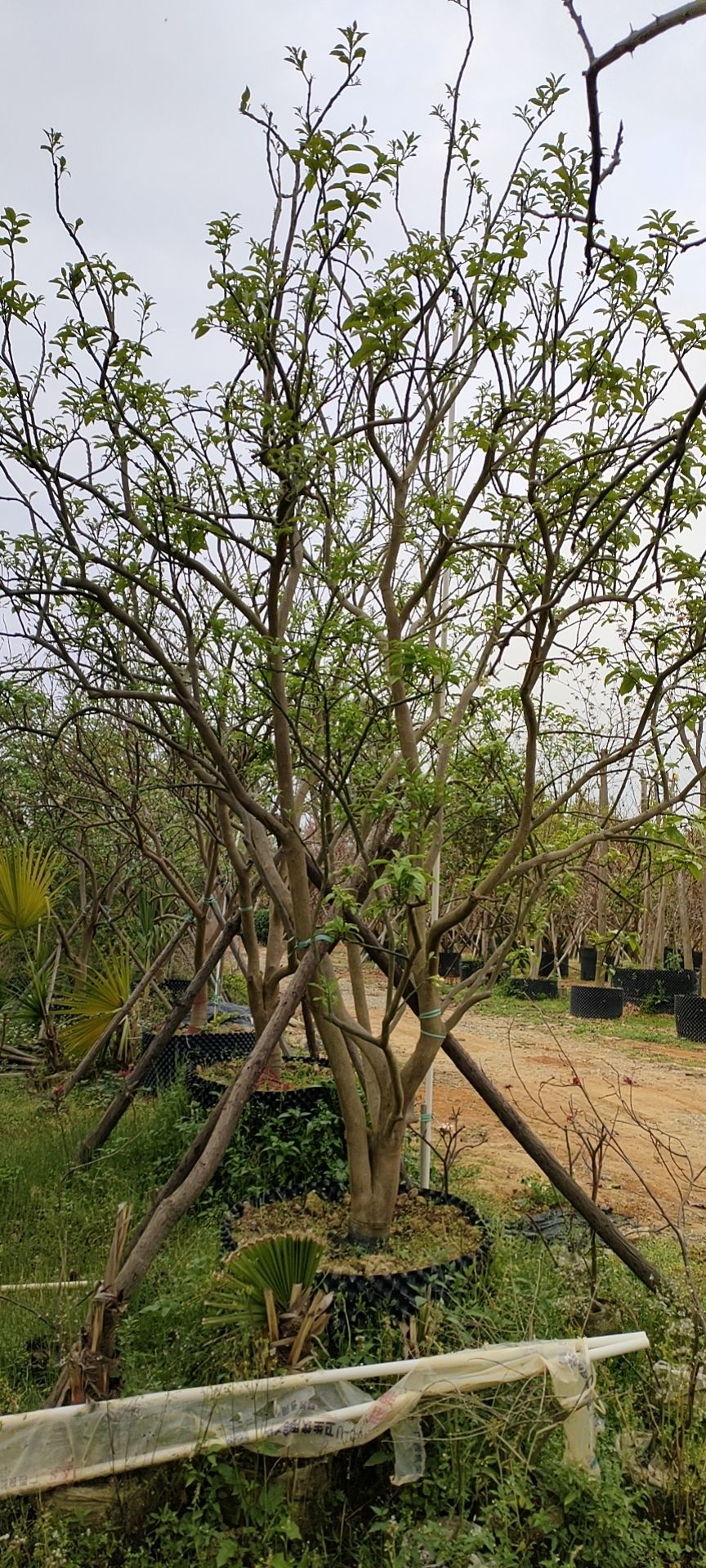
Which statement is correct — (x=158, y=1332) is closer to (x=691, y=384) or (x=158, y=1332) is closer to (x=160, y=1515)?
(x=160, y=1515)

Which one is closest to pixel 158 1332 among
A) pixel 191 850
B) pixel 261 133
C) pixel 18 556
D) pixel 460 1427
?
pixel 460 1427

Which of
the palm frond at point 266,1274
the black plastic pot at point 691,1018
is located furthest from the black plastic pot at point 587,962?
the palm frond at point 266,1274

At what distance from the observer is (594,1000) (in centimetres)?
1282

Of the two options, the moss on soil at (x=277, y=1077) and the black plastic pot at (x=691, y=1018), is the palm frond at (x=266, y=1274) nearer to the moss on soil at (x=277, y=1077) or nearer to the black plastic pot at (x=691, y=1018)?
the moss on soil at (x=277, y=1077)

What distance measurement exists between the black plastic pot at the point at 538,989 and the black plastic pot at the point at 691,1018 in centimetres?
269

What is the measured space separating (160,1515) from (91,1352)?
0.37 meters

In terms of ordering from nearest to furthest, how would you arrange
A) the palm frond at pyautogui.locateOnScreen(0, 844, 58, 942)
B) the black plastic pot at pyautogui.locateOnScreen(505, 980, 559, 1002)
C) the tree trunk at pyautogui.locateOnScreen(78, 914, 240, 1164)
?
the tree trunk at pyautogui.locateOnScreen(78, 914, 240, 1164)
the palm frond at pyautogui.locateOnScreen(0, 844, 58, 942)
the black plastic pot at pyautogui.locateOnScreen(505, 980, 559, 1002)

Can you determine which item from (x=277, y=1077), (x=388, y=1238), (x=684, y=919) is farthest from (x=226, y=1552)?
(x=684, y=919)

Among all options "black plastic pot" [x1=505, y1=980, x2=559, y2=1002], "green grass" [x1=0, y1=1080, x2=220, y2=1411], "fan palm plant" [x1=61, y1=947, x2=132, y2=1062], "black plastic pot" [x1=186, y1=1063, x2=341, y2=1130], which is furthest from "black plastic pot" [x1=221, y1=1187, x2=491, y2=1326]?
"black plastic pot" [x1=505, y1=980, x2=559, y2=1002]

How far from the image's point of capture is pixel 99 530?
186 inches

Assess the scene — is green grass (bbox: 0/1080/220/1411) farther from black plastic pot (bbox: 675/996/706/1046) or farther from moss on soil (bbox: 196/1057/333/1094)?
black plastic pot (bbox: 675/996/706/1046)

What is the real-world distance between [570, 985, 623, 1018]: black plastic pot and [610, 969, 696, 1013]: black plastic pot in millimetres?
1080

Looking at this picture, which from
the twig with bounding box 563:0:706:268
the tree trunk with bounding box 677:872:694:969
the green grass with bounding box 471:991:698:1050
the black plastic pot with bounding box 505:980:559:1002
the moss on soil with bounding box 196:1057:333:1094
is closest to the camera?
the twig with bounding box 563:0:706:268

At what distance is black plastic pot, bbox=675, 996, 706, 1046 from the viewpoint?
11367mm
